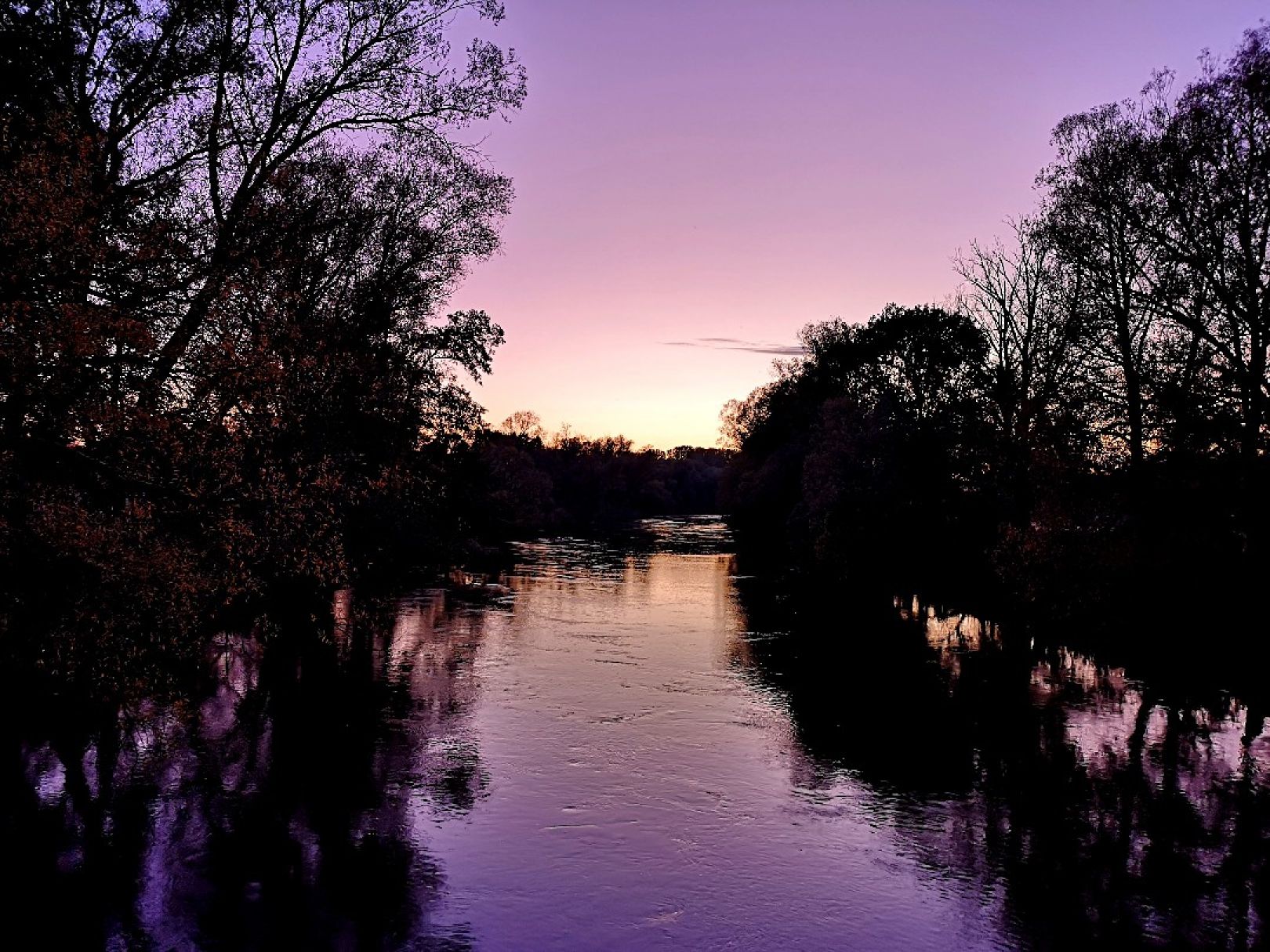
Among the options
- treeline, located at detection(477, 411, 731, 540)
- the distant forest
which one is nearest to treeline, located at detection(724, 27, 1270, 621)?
the distant forest

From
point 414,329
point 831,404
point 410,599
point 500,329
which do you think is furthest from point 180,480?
point 831,404

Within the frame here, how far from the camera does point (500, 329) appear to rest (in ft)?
144

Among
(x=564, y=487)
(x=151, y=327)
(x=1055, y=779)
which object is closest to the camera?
(x=151, y=327)

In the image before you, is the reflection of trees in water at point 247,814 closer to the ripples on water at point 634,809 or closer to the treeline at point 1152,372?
the ripples on water at point 634,809

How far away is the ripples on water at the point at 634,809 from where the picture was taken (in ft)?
48.8

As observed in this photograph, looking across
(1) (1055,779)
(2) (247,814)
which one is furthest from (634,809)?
(1) (1055,779)

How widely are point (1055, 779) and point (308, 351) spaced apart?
20.8m

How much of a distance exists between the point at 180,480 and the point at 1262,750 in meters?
25.9

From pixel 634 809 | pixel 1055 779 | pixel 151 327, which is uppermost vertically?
pixel 151 327

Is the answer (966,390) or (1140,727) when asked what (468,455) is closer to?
(1140,727)

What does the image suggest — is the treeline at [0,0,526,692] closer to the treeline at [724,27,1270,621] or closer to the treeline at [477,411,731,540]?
the treeline at [724,27,1270,621]

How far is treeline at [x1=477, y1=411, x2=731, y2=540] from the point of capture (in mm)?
88062

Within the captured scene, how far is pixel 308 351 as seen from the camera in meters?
24.2

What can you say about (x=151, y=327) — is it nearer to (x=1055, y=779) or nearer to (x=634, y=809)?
(x=634, y=809)
